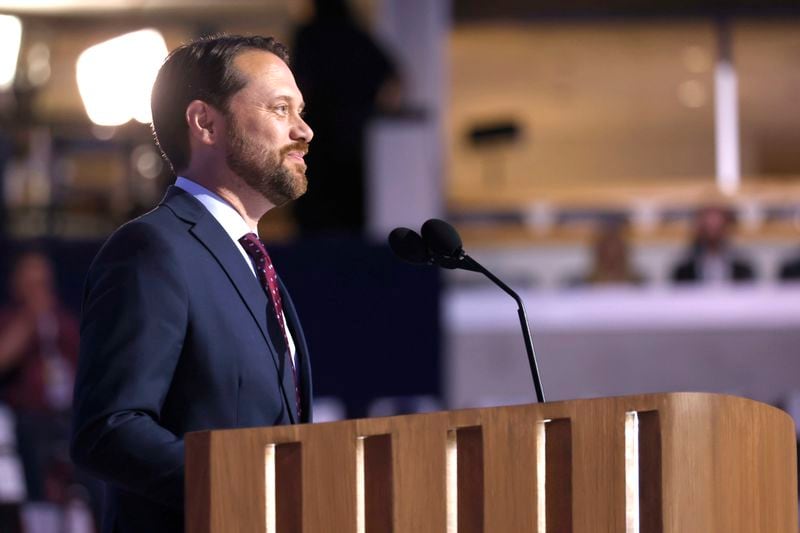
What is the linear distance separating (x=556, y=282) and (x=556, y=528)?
6.09 metres

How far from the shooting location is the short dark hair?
1.90 metres

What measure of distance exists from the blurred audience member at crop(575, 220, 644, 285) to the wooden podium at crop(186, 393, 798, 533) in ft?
17.9

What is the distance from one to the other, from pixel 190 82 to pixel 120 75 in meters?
4.60

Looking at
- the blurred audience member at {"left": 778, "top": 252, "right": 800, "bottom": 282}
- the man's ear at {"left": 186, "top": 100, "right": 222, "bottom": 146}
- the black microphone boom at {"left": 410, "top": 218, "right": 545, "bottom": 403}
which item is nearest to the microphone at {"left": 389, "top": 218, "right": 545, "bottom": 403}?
the black microphone boom at {"left": 410, "top": 218, "right": 545, "bottom": 403}

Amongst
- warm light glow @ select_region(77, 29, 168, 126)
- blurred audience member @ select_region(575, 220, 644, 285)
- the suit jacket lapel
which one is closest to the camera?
the suit jacket lapel

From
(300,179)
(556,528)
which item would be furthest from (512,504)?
(300,179)

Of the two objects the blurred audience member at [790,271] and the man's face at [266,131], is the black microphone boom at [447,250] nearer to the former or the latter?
the man's face at [266,131]

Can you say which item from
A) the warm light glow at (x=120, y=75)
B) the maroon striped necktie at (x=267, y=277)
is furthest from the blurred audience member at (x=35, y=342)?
the maroon striped necktie at (x=267, y=277)

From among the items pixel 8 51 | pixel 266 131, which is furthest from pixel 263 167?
pixel 8 51

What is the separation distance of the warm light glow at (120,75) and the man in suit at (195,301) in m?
4.26

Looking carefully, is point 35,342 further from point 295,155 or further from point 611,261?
point 295,155

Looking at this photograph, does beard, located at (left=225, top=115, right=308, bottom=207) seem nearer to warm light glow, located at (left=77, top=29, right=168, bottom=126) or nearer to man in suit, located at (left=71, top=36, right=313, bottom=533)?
man in suit, located at (left=71, top=36, right=313, bottom=533)

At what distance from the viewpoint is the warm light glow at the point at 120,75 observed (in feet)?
20.3

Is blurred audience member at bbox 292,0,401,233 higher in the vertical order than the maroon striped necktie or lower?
higher
